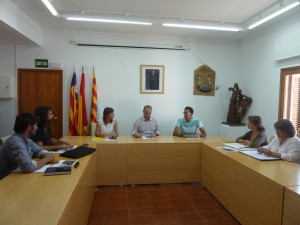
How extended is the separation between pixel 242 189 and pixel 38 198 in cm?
191

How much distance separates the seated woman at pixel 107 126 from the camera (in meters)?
3.67

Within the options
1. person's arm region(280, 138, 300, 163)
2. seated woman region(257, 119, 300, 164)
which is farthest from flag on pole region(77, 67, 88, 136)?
person's arm region(280, 138, 300, 163)

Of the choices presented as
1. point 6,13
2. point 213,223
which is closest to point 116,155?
point 213,223

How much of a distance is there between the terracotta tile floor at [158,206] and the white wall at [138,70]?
174 centimetres

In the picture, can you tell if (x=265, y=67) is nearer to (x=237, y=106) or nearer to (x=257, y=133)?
(x=237, y=106)

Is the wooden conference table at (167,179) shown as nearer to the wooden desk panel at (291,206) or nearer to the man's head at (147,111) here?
the wooden desk panel at (291,206)

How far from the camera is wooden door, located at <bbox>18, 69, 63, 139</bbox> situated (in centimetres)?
445

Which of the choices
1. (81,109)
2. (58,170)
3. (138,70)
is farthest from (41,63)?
(58,170)

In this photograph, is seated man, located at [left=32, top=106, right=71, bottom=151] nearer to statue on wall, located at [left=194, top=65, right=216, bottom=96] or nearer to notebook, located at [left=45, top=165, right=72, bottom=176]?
notebook, located at [left=45, top=165, right=72, bottom=176]

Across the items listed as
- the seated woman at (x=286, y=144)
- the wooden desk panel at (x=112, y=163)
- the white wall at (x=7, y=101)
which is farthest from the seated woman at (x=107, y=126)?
the seated woman at (x=286, y=144)

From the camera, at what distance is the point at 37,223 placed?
3.78 feet

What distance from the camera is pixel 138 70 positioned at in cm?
470

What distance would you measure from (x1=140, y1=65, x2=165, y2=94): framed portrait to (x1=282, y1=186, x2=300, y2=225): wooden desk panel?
3.41 meters

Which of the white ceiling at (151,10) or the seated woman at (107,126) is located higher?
the white ceiling at (151,10)
